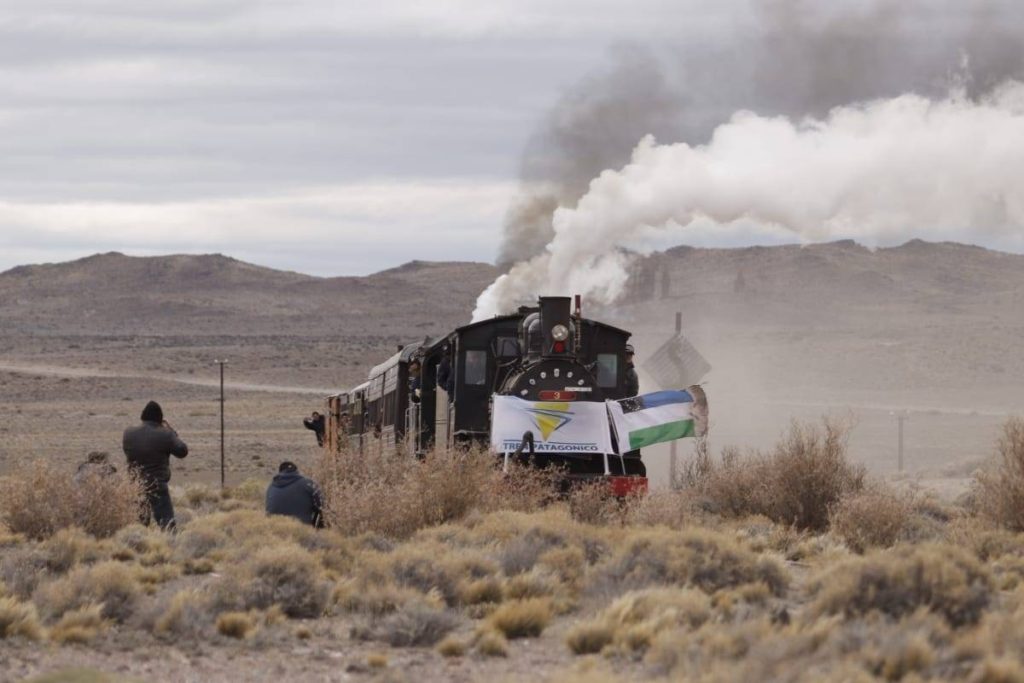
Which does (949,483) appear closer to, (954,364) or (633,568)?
(633,568)

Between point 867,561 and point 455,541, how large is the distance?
20.5 ft

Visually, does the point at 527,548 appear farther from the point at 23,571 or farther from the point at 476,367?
the point at 476,367

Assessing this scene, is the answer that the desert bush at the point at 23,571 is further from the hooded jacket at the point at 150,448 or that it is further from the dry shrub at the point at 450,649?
the dry shrub at the point at 450,649

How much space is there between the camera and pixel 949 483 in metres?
41.9

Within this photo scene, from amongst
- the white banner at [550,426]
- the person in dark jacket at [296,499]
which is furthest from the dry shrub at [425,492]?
the white banner at [550,426]

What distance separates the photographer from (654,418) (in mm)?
23984

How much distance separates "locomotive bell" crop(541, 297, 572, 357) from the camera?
23.7 m

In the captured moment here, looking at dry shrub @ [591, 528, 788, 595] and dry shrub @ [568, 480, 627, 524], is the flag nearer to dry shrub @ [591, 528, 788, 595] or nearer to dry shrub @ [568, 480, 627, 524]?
dry shrub @ [568, 480, 627, 524]

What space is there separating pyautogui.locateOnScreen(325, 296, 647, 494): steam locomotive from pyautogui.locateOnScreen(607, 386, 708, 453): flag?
0.31 meters

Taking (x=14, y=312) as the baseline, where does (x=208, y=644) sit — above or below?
below

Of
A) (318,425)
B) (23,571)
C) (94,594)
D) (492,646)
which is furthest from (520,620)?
(318,425)

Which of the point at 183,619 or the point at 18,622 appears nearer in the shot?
the point at 18,622

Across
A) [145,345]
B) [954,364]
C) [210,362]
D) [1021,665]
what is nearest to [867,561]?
[1021,665]

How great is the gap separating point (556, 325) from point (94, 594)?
10.1 metres
